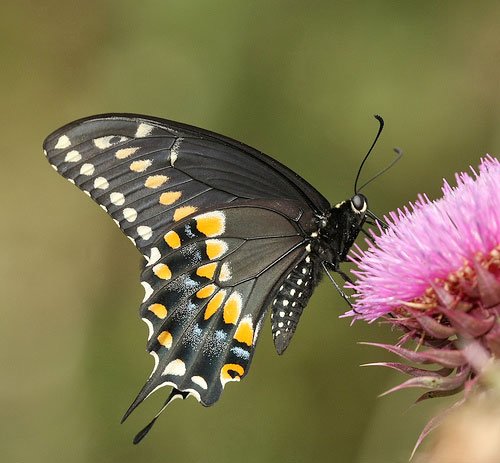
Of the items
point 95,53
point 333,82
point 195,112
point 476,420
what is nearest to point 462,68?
point 333,82

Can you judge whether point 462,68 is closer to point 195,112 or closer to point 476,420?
point 195,112

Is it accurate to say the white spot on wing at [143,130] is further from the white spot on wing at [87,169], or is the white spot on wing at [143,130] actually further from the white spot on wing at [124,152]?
the white spot on wing at [87,169]

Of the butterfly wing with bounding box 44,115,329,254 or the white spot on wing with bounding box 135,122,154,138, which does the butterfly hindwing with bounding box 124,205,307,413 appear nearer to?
the butterfly wing with bounding box 44,115,329,254

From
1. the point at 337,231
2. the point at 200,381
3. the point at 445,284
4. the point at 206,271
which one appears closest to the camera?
the point at 445,284

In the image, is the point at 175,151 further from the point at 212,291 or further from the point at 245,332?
the point at 245,332

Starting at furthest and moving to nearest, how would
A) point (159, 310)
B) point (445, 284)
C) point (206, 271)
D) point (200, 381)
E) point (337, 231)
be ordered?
point (337, 231) → point (206, 271) → point (159, 310) → point (200, 381) → point (445, 284)

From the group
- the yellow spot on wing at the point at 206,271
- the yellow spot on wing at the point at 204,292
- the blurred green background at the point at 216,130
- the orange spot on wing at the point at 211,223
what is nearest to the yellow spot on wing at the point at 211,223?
the orange spot on wing at the point at 211,223

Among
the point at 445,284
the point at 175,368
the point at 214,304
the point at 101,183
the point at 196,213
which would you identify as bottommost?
the point at 445,284

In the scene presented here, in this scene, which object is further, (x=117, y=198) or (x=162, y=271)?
(x=117, y=198)

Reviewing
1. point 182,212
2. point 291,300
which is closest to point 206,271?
point 182,212
